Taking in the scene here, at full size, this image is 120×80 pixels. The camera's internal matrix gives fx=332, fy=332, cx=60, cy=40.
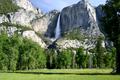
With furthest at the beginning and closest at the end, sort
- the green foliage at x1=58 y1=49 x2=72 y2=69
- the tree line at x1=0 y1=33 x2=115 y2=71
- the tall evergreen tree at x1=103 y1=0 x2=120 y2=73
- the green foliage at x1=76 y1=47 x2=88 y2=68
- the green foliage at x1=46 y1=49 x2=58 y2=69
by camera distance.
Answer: the green foliage at x1=46 y1=49 x2=58 y2=69
the green foliage at x1=76 y1=47 x2=88 y2=68
the green foliage at x1=58 y1=49 x2=72 y2=69
the tree line at x1=0 y1=33 x2=115 y2=71
the tall evergreen tree at x1=103 y1=0 x2=120 y2=73

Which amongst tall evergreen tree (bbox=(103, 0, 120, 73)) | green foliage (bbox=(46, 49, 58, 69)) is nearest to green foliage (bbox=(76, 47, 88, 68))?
green foliage (bbox=(46, 49, 58, 69))

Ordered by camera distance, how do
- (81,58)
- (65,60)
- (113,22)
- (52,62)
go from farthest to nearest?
(52,62) < (81,58) < (65,60) < (113,22)

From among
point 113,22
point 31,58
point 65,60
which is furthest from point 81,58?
point 113,22

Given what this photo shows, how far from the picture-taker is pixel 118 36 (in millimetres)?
56375

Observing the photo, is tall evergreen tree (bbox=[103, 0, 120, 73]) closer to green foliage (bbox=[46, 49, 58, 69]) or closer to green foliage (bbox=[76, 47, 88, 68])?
green foliage (bbox=[76, 47, 88, 68])

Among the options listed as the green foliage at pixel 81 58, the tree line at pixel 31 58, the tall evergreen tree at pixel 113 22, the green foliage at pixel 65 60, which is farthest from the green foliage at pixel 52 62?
the tall evergreen tree at pixel 113 22

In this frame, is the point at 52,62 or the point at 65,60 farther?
the point at 52,62

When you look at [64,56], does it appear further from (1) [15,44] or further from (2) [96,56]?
(1) [15,44]

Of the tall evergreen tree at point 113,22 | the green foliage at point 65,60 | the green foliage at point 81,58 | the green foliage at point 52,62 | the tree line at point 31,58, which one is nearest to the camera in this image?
the tall evergreen tree at point 113,22

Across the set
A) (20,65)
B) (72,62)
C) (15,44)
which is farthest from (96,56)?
(15,44)

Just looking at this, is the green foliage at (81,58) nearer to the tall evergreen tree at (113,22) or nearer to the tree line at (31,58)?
the tree line at (31,58)

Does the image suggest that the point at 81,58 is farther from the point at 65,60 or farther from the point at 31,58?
the point at 31,58

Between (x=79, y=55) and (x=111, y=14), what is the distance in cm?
10582

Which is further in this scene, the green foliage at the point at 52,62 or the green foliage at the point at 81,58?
the green foliage at the point at 52,62
